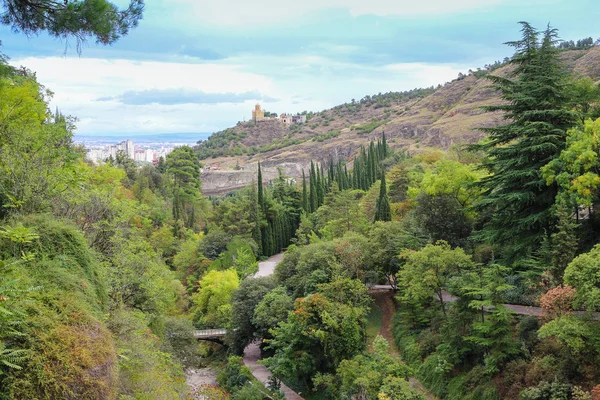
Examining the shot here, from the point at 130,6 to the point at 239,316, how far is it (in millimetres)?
19611

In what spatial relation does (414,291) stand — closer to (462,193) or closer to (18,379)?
(462,193)

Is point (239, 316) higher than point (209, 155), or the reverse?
point (209, 155)

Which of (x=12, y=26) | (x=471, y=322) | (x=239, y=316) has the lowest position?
(x=239, y=316)

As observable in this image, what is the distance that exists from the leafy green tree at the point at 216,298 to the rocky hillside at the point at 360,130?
39772 millimetres

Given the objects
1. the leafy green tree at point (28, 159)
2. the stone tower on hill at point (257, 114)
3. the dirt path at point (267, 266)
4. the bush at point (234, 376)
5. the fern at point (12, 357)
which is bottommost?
the bush at point (234, 376)

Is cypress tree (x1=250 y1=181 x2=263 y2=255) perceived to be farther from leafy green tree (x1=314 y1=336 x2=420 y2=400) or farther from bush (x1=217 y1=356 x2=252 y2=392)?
leafy green tree (x1=314 y1=336 x2=420 y2=400)

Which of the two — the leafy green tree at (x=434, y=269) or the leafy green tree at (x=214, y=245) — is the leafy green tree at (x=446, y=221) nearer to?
the leafy green tree at (x=434, y=269)

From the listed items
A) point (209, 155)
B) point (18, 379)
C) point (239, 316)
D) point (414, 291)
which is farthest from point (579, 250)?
point (209, 155)

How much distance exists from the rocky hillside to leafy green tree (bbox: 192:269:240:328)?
39.8 metres

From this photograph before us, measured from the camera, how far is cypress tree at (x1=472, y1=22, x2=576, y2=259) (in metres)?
19.9

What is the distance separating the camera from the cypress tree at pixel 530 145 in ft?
65.4

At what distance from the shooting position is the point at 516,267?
2086 centimetres

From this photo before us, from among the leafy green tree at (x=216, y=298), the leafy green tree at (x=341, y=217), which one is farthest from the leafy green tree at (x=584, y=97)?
the leafy green tree at (x=216, y=298)

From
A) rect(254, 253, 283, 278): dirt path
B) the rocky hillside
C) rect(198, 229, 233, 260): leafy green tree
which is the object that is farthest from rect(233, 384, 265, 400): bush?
the rocky hillside
